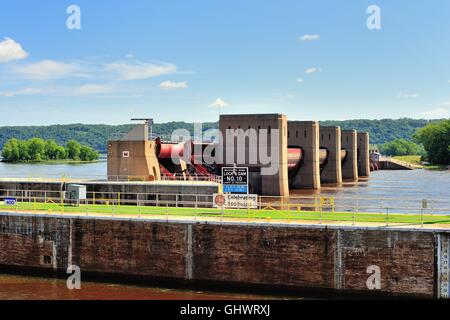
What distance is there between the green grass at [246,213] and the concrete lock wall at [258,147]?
26899 millimetres

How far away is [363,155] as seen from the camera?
399 feet

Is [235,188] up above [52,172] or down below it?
above

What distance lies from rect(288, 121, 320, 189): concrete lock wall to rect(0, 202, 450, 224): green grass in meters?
46.8

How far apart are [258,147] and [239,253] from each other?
108ft

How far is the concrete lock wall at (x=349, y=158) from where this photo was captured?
10631 centimetres

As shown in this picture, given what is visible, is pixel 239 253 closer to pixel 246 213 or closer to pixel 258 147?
pixel 246 213

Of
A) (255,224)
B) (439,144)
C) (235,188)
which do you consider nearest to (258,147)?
(235,188)

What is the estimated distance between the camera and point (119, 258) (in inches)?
1107

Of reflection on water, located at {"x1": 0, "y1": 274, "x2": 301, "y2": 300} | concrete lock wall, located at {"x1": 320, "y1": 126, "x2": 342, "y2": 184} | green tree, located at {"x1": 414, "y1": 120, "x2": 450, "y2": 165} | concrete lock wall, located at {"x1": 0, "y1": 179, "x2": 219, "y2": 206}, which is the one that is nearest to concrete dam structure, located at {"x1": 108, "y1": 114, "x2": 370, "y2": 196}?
concrete lock wall, located at {"x1": 0, "y1": 179, "x2": 219, "y2": 206}

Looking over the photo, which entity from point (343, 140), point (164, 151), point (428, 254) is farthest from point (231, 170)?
point (343, 140)

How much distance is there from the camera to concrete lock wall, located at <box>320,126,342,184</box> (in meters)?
92.8

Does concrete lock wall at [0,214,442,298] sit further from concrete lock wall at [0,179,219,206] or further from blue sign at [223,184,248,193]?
concrete lock wall at [0,179,219,206]
